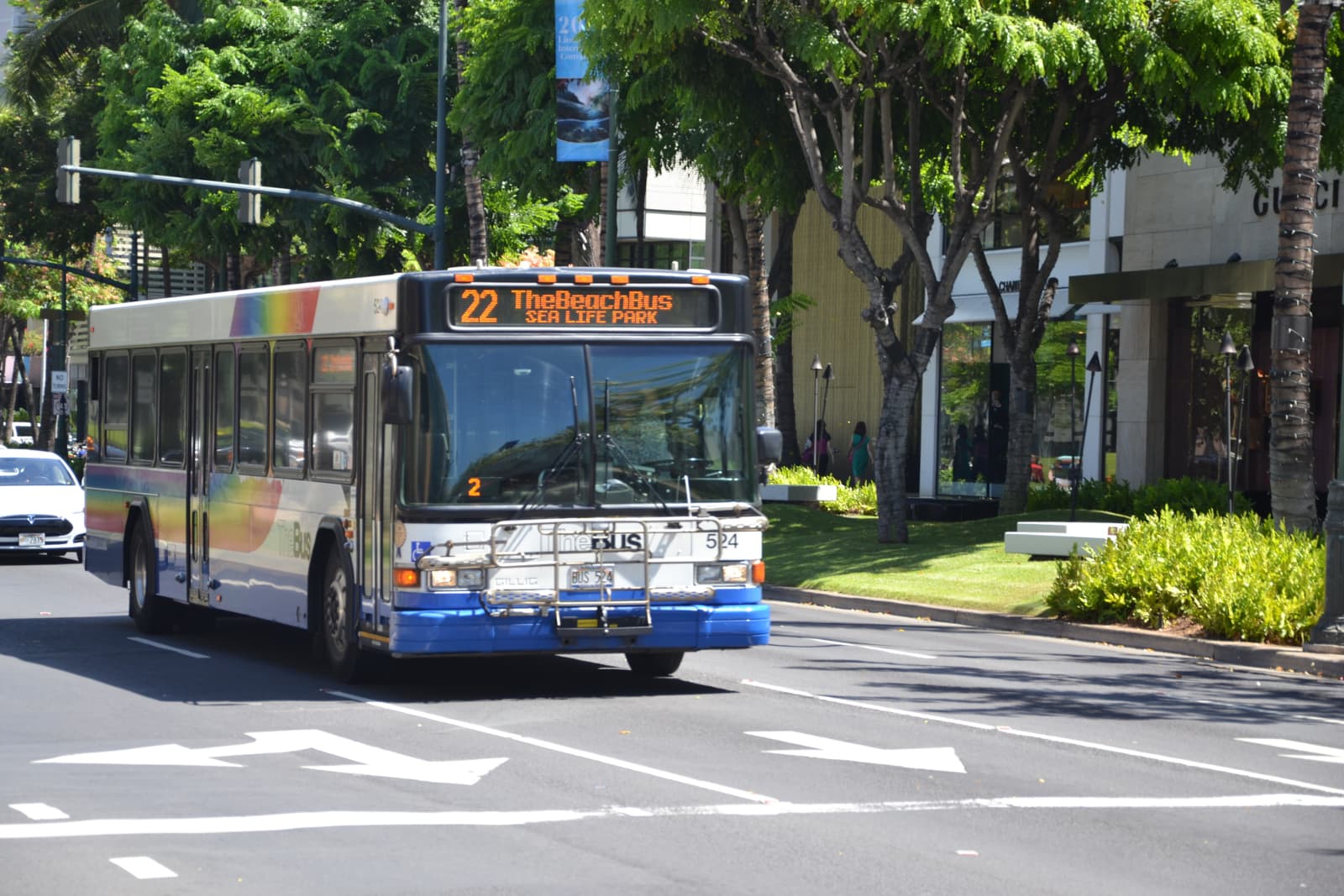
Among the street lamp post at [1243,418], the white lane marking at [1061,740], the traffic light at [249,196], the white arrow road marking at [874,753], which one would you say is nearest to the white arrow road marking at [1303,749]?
the white lane marking at [1061,740]

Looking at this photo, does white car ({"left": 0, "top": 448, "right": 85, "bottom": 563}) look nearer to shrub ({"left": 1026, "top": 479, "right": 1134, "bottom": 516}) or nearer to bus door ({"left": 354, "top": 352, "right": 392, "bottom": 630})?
bus door ({"left": 354, "top": 352, "right": 392, "bottom": 630})

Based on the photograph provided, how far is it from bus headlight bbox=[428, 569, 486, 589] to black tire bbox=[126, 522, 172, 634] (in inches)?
223

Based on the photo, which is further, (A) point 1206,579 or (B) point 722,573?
(A) point 1206,579

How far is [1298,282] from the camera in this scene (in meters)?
20.4

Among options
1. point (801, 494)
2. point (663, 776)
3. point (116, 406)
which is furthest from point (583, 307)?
point (801, 494)

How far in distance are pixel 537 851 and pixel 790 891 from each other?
125 centimetres

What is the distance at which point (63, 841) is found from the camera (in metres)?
8.53

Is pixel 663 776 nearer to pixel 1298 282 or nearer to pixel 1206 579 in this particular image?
pixel 1206 579

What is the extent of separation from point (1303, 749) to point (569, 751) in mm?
4363

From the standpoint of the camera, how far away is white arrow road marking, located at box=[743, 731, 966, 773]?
10.9m

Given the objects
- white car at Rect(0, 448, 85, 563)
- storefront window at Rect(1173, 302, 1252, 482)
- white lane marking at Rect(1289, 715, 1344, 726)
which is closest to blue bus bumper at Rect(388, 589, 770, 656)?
white lane marking at Rect(1289, 715, 1344, 726)

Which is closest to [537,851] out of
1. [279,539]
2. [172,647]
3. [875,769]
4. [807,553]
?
[875,769]

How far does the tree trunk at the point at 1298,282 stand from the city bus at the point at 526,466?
27.2ft

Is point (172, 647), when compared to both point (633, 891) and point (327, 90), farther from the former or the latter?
point (327, 90)
